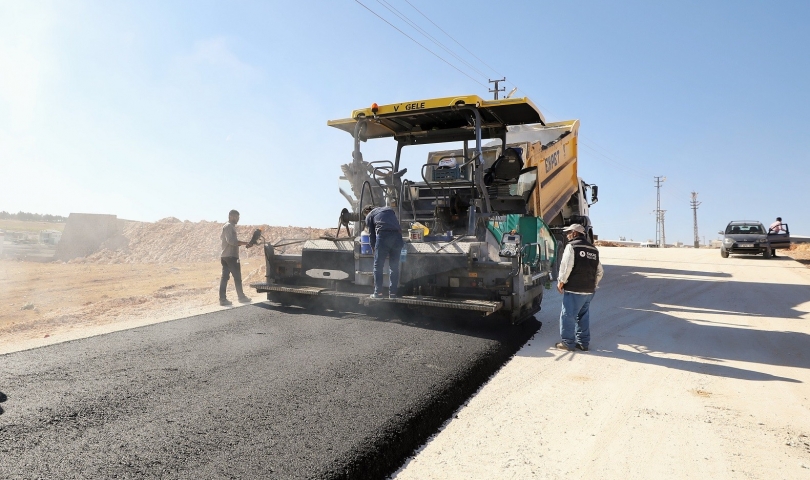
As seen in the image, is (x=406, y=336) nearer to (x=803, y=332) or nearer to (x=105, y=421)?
(x=105, y=421)

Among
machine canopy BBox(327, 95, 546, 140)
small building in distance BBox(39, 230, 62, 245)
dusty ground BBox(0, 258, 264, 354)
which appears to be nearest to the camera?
machine canopy BBox(327, 95, 546, 140)

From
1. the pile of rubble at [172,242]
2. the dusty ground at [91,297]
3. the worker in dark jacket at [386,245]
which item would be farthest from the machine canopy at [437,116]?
the pile of rubble at [172,242]

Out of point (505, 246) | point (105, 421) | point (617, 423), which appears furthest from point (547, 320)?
point (105, 421)

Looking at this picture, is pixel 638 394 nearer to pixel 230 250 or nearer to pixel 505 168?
pixel 505 168

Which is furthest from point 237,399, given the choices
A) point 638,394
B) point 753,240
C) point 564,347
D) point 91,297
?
point 753,240

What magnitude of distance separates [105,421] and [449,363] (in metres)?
2.39

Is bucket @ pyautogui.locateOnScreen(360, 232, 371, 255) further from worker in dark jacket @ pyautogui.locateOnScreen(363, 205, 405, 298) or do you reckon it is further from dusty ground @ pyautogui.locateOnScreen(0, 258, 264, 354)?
dusty ground @ pyautogui.locateOnScreen(0, 258, 264, 354)

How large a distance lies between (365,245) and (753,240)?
16.4m

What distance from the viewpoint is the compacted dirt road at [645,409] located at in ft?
8.79

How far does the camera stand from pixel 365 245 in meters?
5.93

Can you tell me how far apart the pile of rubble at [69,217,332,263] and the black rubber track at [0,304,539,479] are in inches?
584

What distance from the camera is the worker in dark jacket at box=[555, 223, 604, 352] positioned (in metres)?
5.21

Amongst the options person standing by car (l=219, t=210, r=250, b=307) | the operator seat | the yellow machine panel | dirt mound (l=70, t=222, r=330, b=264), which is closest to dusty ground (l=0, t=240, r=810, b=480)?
person standing by car (l=219, t=210, r=250, b=307)

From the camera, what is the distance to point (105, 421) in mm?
2836
